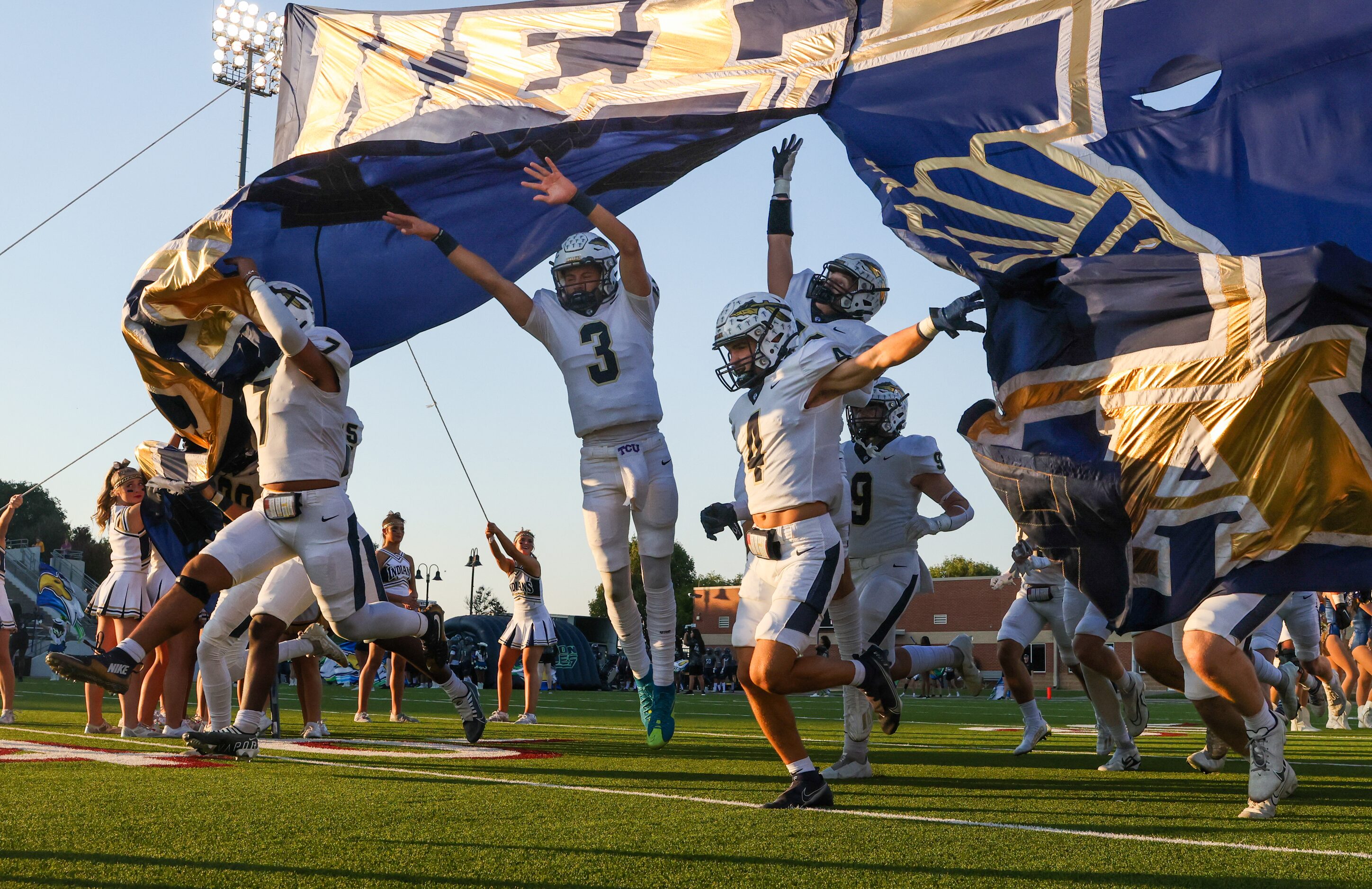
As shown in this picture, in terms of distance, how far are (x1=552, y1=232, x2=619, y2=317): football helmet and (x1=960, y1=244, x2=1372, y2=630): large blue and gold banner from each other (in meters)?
3.00

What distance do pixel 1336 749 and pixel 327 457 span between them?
7.66 meters

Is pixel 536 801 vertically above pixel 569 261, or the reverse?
pixel 569 261

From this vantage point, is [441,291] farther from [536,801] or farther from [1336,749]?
[1336,749]

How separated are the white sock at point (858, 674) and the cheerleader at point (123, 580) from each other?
575cm

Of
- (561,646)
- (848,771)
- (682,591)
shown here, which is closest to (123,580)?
(848,771)

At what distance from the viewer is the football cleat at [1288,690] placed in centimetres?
904

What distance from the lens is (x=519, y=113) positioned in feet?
29.9

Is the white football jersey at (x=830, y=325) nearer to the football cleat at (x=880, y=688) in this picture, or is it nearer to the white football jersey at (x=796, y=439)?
the white football jersey at (x=796, y=439)

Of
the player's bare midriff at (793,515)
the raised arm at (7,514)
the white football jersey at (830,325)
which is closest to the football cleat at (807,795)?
the player's bare midriff at (793,515)

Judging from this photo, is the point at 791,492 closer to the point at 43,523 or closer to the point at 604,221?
the point at 604,221

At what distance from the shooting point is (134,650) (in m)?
6.26

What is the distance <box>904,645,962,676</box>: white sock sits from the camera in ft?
24.8

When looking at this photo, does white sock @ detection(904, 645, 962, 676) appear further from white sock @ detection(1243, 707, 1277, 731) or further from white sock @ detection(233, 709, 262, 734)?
white sock @ detection(233, 709, 262, 734)

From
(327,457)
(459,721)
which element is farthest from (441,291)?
(459,721)
